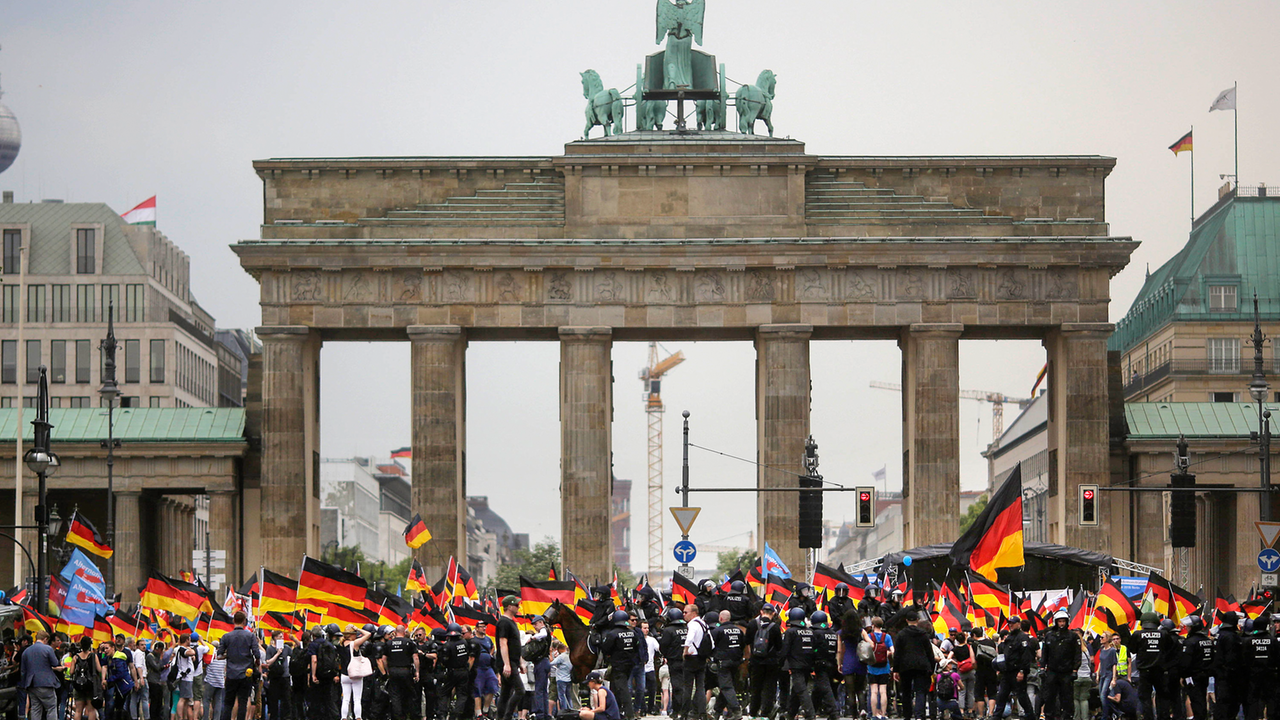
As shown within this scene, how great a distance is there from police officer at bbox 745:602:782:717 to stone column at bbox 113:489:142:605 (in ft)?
142

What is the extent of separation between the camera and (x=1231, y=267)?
11406 cm

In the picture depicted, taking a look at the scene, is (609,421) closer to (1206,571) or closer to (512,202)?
(512,202)

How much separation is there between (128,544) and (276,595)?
4091 cm

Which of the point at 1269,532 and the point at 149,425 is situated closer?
the point at 1269,532

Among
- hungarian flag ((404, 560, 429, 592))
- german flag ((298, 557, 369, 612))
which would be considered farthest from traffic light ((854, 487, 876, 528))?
german flag ((298, 557, 369, 612))

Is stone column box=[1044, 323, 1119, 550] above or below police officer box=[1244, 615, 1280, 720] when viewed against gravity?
above

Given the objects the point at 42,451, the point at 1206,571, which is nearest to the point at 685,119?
the point at 1206,571

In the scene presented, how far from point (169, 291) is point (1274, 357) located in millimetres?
61887

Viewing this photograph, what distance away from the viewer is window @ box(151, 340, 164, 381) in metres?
123

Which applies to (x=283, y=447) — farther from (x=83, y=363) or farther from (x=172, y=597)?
(x=83, y=363)

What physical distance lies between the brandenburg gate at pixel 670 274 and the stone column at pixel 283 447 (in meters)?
0.08

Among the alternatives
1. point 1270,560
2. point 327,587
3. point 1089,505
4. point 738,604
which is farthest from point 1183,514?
point 327,587

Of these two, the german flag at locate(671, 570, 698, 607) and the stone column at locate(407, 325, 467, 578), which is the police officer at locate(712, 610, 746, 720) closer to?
the german flag at locate(671, 570, 698, 607)

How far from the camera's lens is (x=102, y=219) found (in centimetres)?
12731
